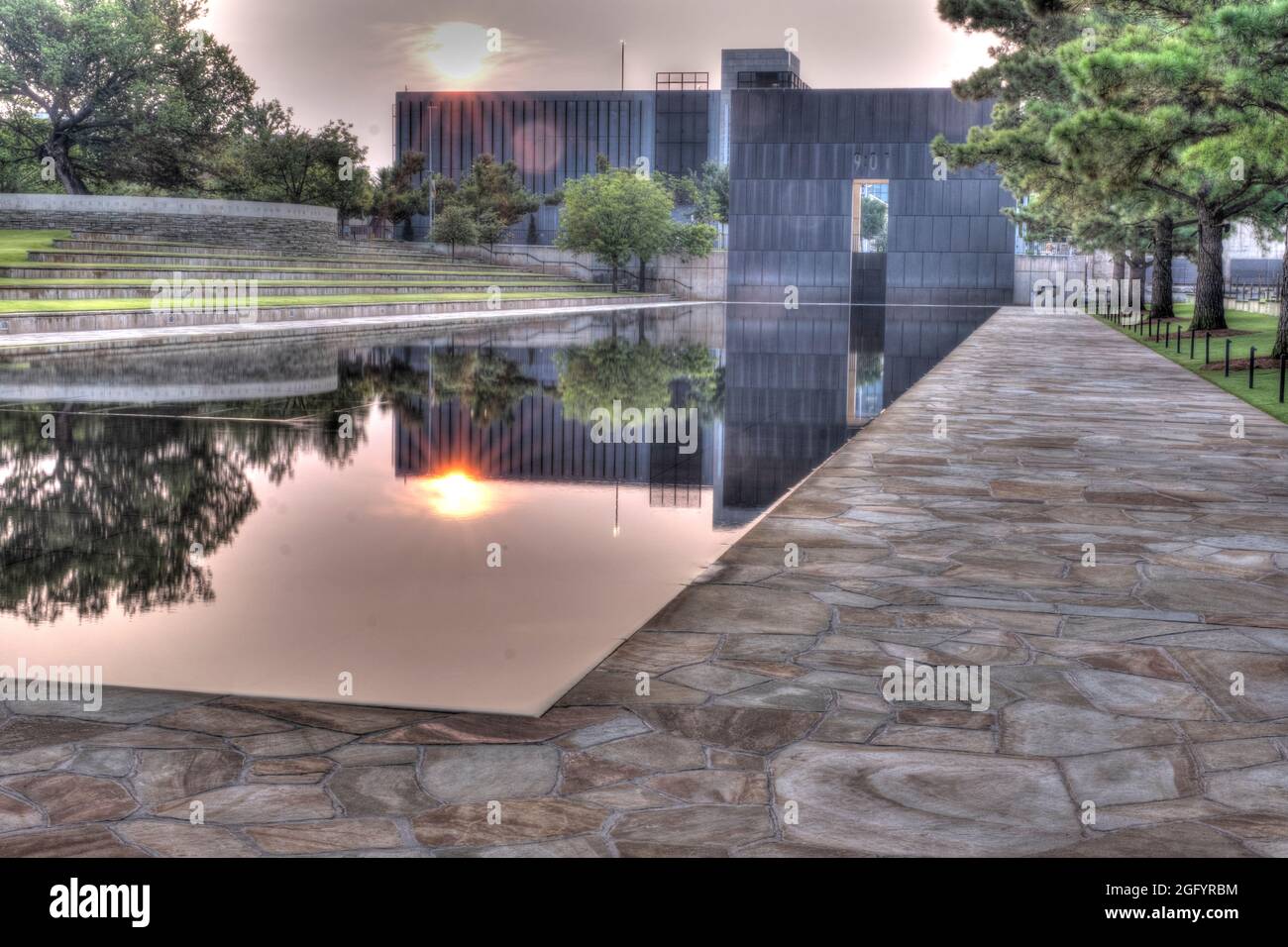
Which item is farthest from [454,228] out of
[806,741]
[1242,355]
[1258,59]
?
[806,741]

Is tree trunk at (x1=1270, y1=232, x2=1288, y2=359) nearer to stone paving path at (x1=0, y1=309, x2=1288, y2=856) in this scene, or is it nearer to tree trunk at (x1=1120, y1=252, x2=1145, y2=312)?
stone paving path at (x1=0, y1=309, x2=1288, y2=856)

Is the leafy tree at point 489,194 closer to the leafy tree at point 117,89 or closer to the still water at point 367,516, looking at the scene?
the leafy tree at point 117,89

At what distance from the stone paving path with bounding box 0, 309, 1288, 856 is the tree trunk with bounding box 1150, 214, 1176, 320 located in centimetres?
3935

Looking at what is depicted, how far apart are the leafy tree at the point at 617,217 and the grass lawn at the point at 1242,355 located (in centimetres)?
3726

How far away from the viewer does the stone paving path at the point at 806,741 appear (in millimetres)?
4230

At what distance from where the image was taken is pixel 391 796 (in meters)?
4.49

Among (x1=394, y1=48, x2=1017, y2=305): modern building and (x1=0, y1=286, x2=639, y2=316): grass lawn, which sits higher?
(x1=394, y1=48, x2=1017, y2=305): modern building

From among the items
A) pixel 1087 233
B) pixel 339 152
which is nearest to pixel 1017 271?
pixel 1087 233

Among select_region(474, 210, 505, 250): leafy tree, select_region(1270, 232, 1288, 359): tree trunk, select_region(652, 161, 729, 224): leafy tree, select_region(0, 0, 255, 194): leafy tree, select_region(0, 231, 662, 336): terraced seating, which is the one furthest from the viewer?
select_region(652, 161, 729, 224): leafy tree

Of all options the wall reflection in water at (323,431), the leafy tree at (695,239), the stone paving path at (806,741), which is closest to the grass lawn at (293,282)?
the wall reflection in water at (323,431)

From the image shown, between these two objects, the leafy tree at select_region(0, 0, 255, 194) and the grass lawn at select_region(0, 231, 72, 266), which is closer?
the grass lawn at select_region(0, 231, 72, 266)

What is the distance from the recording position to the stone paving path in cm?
423

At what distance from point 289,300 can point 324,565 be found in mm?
34374

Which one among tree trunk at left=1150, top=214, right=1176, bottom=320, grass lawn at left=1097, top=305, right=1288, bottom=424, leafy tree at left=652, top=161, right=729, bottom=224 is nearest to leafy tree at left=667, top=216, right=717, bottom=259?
leafy tree at left=652, top=161, right=729, bottom=224
